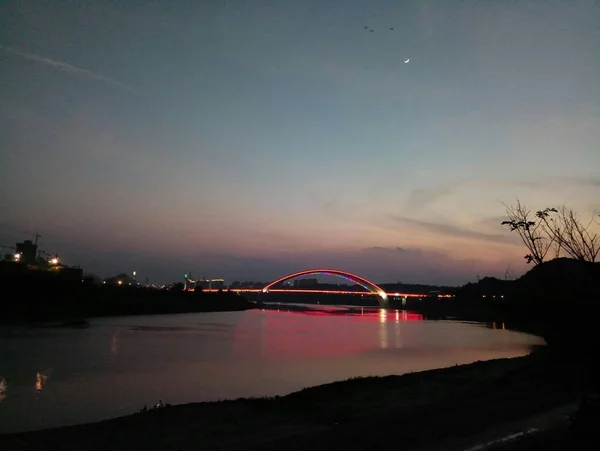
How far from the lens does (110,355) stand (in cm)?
1875

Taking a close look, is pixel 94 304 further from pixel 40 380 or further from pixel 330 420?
pixel 330 420

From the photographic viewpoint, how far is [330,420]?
7.16 metres

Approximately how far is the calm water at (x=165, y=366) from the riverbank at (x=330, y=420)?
227cm

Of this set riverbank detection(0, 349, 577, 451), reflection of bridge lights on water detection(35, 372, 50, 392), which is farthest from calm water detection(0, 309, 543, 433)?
riverbank detection(0, 349, 577, 451)

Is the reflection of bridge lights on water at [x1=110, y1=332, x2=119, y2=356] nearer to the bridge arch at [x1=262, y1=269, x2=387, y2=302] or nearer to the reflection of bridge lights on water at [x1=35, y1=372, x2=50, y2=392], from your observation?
the reflection of bridge lights on water at [x1=35, y1=372, x2=50, y2=392]

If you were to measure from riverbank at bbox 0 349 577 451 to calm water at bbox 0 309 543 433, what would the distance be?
227 centimetres

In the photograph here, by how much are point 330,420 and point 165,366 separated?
407 inches

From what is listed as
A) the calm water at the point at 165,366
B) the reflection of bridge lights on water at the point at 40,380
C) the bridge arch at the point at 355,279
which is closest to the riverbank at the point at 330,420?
the calm water at the point at 165,366

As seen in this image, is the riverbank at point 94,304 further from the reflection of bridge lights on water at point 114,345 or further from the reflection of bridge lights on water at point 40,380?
the reflection of bridge lights on water at point 40,380

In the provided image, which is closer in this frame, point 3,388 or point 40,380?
point 3,388

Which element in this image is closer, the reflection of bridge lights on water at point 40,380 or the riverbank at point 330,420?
the riverbank at point 330,420

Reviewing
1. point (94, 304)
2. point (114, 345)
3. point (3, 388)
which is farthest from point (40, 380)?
point (94, 304)

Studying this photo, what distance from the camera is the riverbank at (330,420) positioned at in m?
5.98

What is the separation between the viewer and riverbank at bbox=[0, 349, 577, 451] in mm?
5977
